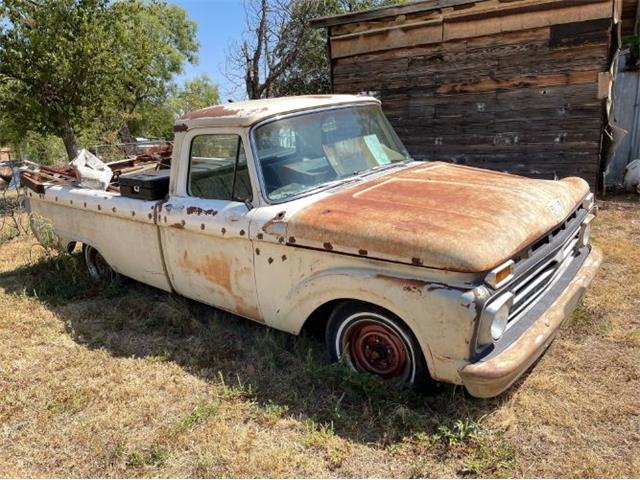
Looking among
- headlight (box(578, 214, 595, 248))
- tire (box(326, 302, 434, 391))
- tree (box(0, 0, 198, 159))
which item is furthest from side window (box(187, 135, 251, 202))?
tree (box(0, 0, 198, 159))

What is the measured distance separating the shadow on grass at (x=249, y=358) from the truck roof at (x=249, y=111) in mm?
1601

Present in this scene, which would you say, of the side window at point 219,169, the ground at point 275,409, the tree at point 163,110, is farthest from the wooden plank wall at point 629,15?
the tree at point 163,110

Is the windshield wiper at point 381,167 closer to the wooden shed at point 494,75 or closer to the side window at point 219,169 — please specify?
the side window at point 219,169

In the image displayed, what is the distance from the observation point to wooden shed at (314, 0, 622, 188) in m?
7.24

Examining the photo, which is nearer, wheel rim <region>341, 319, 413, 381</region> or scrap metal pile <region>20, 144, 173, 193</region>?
wheel rim <region>341, 319, 413, 381</region>

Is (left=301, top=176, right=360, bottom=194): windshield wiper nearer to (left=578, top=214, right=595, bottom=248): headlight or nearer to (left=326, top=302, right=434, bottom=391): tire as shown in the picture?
(left=326, top=302, right=434, bottom=391): tire

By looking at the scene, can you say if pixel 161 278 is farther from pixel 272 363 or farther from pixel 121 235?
pixel 272 363

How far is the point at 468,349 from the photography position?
8.26 feet

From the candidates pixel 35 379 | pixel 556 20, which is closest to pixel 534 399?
pixel 35 379

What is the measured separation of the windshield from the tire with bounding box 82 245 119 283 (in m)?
2.79

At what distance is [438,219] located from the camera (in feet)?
9.07

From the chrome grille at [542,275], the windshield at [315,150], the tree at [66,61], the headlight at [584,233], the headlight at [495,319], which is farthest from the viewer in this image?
the tree at [66,61]

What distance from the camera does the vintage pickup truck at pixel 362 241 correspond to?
255cm

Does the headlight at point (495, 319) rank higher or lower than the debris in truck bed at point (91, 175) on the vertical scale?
lower
